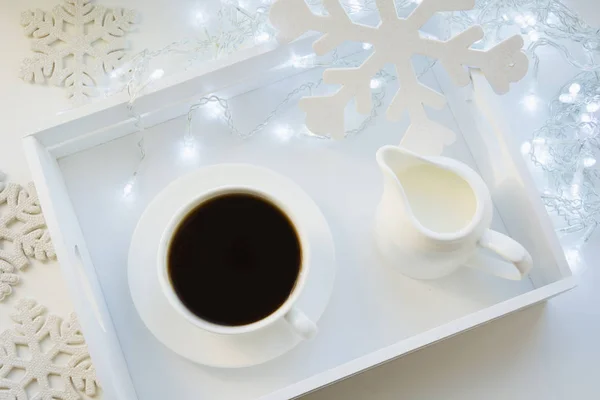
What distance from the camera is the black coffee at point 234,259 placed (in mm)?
717

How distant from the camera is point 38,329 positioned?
0.81 meters

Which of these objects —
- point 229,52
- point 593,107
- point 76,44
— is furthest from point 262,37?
point 593,107

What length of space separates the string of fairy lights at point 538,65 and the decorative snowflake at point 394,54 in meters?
0.10

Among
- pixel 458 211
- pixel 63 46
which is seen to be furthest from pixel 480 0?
pixel 63 46

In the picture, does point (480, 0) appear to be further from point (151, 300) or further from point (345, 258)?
point (151, 300)

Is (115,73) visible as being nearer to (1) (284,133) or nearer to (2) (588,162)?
(1) (284,133)

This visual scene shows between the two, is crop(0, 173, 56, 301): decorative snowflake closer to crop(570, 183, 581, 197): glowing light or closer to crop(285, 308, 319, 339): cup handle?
crop(285, 308, 319, 339): cup handle

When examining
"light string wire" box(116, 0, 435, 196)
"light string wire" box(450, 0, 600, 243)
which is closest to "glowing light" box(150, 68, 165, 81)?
"light string wire" box(116, 0, 435, 196)

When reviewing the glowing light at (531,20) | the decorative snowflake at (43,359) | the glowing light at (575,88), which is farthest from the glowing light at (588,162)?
A: the decorative snowflake at (43,359)

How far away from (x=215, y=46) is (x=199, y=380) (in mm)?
462

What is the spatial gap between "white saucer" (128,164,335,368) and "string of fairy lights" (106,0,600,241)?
0.09 meters

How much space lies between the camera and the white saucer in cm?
73

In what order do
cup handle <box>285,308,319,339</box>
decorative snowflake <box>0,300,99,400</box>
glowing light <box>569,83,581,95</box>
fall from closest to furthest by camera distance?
cup handle <box>285,308,319,339</box> < decorative snowflake <box>0,300,99,400</box> < glowing light <box>569,83,581,95</box>

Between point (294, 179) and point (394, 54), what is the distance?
211 millimetres
